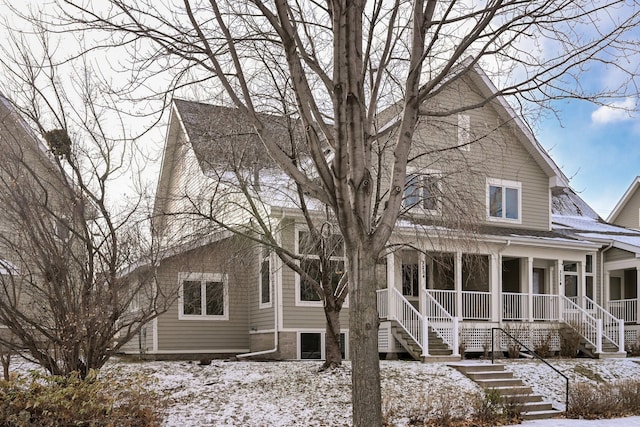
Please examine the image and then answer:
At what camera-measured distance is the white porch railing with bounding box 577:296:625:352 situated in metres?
19.9

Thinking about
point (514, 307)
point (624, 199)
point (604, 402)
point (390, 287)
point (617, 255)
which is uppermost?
point (624, 199)

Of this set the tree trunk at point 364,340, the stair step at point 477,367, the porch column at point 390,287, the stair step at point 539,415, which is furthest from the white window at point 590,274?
Result: the tree trunk at point 364,340

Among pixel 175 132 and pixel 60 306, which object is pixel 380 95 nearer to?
pixel 60 306

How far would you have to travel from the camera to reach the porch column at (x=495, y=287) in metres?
19.4

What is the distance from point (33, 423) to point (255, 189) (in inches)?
257

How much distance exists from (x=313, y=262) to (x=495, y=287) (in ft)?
21.5

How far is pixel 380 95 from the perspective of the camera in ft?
42.2

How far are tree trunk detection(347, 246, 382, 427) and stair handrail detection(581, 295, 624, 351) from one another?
49.8ft

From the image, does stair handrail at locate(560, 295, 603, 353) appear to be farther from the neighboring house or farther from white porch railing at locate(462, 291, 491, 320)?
the neighboring house

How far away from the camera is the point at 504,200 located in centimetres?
2178

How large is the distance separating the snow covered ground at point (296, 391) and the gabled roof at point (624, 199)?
16814 mm

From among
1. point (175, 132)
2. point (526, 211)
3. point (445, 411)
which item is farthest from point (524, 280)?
point (175, 132)

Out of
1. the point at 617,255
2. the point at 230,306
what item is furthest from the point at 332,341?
the point at 617,255

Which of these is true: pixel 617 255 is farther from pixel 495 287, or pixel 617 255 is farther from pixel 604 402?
pixel 604 402
